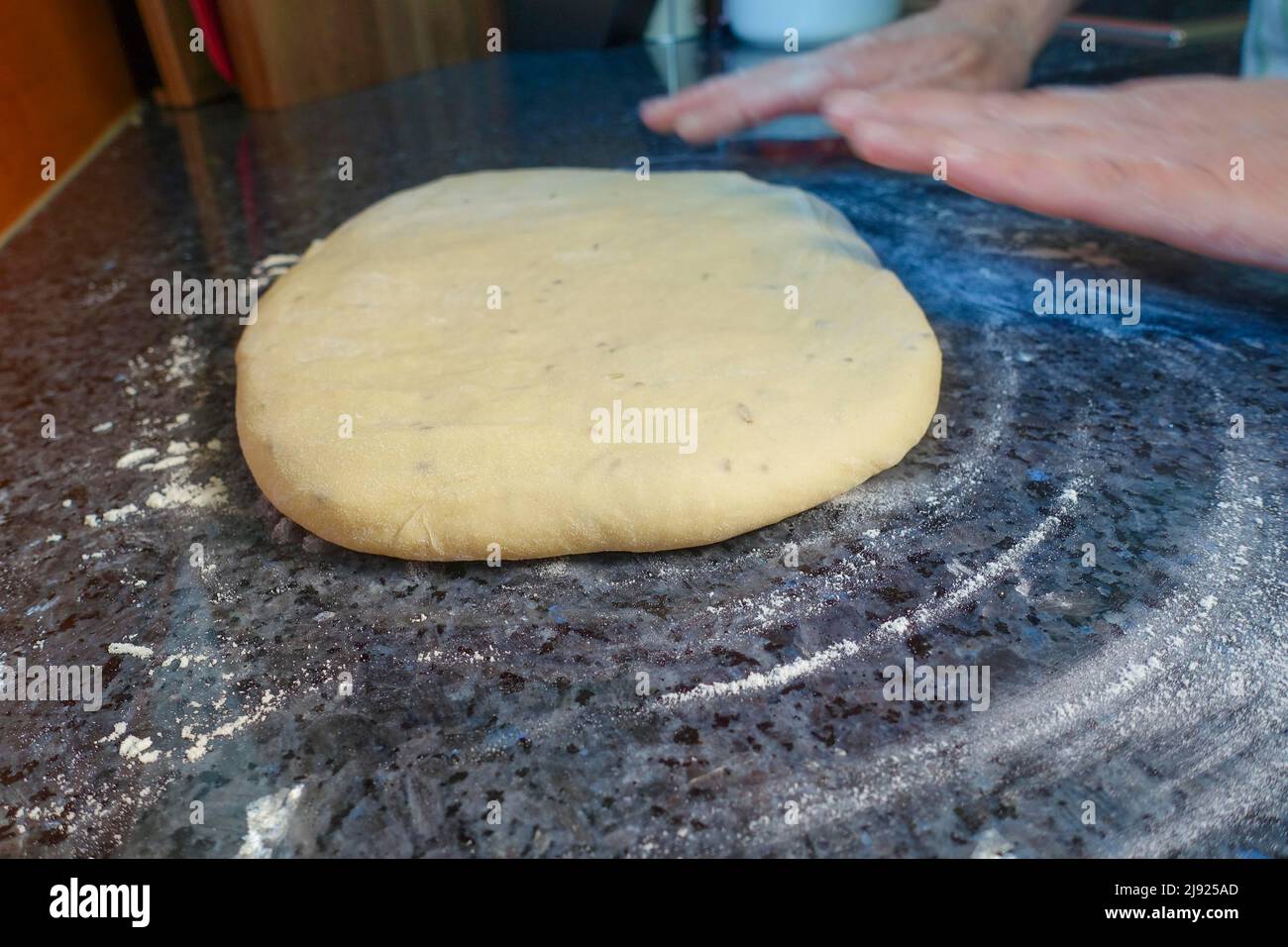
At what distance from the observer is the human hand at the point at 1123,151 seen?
1.09 m

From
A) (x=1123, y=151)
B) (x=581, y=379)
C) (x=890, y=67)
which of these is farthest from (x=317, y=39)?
(x=1123, y=151)

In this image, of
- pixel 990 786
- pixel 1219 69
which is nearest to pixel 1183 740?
pixel 990 786

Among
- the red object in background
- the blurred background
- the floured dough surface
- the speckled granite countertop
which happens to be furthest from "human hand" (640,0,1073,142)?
the red object in background

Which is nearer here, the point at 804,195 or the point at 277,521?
the point at 277,521

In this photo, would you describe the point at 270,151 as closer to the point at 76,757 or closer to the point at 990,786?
the point at 76,757

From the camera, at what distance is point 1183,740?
0.74 meters

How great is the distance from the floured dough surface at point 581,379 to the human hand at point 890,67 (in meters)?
0.36

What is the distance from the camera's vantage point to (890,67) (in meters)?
1.82

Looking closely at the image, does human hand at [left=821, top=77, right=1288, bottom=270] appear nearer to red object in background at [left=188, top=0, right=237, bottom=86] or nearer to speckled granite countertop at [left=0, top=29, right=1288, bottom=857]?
speckled granite countertop at [left=0, top=29, right=1288, bottom=857]

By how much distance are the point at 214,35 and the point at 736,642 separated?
8.73 ft

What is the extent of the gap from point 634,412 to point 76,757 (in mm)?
611

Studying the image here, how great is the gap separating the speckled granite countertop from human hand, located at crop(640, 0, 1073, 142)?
1.95 ft

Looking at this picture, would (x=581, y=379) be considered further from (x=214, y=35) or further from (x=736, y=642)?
(x=214, y=35)

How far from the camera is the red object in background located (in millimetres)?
2559
